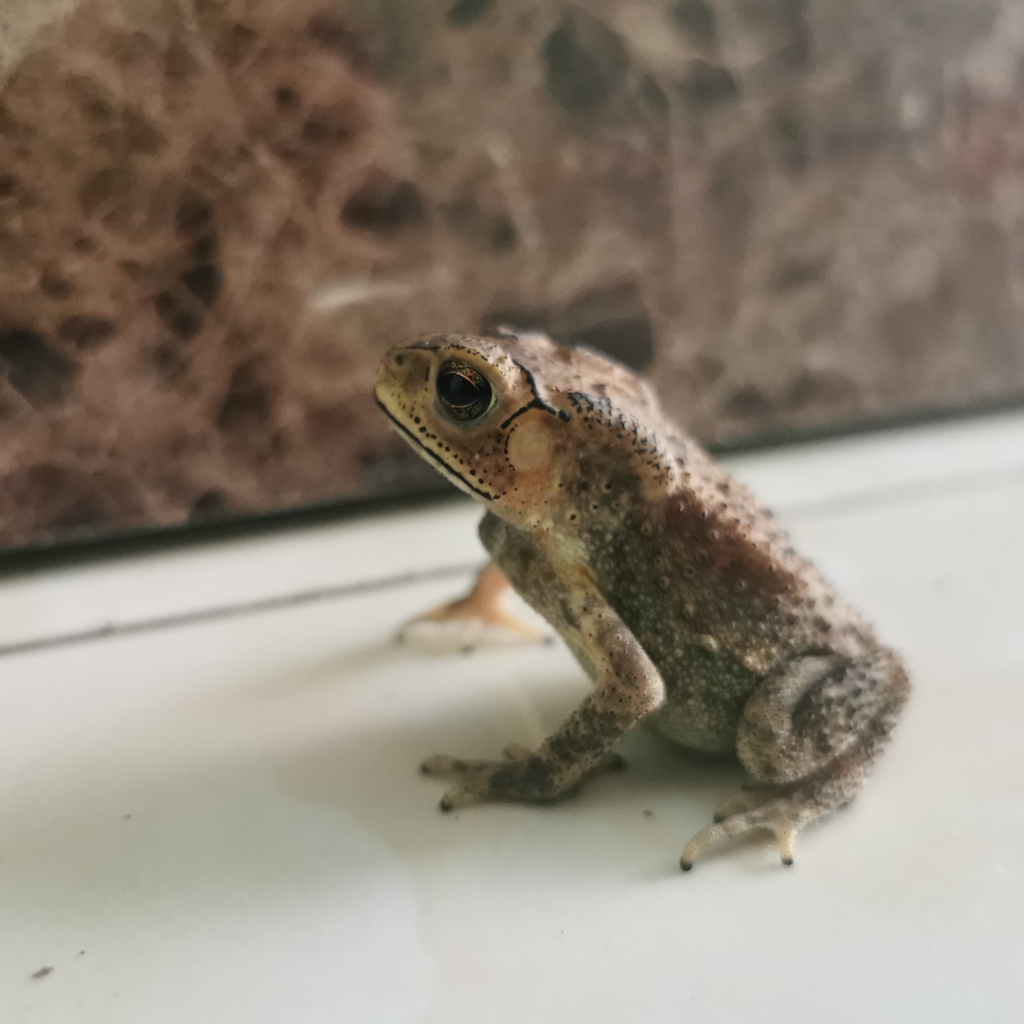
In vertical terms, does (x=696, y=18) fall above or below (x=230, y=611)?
above

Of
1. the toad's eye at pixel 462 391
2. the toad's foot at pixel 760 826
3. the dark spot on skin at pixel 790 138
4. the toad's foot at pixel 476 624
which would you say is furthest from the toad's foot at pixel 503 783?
the dark spot on skin at pixel 790 138

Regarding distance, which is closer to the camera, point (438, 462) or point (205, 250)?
point (438, 462)

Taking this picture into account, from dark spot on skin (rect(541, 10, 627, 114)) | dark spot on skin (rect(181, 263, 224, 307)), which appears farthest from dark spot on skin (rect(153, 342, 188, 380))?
dark spot on skin (rect(541, 10, 627, 114))

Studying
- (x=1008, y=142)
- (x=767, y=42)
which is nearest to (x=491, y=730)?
(x=767, y=42)

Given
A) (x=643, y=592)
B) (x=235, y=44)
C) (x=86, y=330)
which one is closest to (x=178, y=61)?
(x=235, y=44)

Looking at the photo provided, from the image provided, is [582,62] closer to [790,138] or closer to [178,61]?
[790,138]

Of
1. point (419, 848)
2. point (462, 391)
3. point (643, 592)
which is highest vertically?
point (462, 391)
